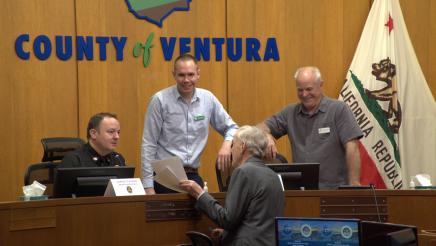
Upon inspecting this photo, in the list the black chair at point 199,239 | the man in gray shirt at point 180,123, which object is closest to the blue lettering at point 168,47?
the man in gray shirt at point 180,123

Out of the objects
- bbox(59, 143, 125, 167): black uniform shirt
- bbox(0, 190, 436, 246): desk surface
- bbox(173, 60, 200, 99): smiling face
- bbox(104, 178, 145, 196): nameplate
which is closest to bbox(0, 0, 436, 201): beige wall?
bbox(173, 60, 200, 99): smiling face

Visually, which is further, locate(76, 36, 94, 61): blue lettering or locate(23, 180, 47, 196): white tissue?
locate(76, 36, 94, 61): blue lettering

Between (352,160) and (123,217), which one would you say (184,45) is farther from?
(123,217)

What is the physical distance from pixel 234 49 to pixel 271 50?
1.25 feet

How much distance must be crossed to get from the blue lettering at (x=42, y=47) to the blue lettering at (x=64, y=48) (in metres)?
0.08

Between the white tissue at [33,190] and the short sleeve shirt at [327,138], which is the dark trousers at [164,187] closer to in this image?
the short sleeve shirt at [327,138]

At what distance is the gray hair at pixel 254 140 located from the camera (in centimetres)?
412

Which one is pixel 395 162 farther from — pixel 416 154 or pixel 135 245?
pixel 135 245

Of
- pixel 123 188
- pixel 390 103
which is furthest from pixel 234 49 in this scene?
pixel 123 188

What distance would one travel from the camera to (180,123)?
5.47 metres

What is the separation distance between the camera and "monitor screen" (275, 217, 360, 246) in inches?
139

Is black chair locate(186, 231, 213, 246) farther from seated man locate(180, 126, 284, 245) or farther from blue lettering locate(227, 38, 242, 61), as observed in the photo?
blue lettering locate(227, 38, 242, 61)

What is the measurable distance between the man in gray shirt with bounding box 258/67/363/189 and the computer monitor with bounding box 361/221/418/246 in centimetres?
164

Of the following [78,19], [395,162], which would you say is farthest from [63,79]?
[395,162]
